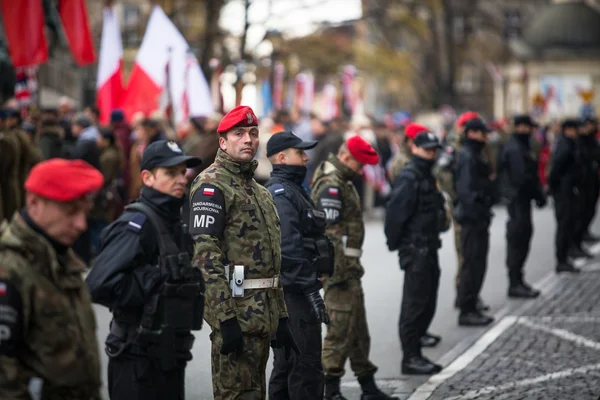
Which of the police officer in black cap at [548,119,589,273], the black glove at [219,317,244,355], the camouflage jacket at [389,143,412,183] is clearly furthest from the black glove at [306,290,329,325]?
the police officer in black cap at [548,119,589,273]

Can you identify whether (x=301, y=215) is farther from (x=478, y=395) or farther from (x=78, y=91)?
(x=78, y=91)

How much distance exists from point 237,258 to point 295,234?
964 millimetres

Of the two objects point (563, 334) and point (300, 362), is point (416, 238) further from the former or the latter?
point (300, 362)

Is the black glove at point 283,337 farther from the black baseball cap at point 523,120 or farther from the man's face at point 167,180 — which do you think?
the black baseball cap at point 523,120

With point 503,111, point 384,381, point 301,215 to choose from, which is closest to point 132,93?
point 384,381

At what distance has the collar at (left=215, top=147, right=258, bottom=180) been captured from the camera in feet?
21.9

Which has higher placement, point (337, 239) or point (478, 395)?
point (337, 239)

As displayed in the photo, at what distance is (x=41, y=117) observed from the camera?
50.0ft

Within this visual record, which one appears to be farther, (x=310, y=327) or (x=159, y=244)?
(x=310, y=327)

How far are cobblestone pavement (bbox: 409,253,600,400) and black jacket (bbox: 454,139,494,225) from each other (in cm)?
114

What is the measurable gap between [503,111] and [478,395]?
172 feet

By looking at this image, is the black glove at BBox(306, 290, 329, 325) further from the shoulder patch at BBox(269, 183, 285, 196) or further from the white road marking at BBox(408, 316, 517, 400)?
the white road marking at BBox(408, 316, 517, 400)

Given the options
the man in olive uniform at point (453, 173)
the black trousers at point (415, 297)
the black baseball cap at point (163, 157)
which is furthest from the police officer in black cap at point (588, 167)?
the black baseball cap at point (163, 157)

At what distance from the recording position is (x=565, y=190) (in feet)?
54.5
